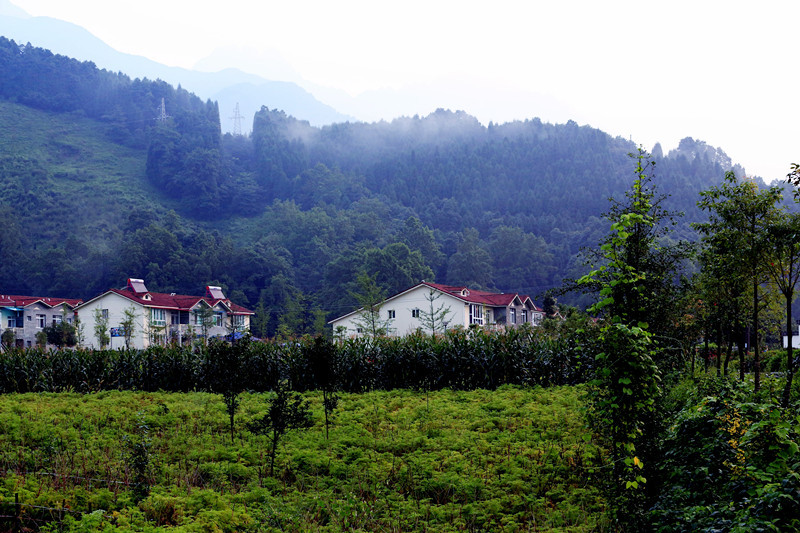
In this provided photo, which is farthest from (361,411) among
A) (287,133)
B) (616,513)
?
(287,133)

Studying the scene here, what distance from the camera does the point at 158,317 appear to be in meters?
60.8

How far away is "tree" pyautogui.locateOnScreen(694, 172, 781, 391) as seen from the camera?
42.2ft

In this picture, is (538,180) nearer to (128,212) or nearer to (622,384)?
(128,212)

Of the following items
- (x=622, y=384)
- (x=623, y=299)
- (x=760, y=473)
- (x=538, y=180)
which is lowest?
(x=760, y=473)

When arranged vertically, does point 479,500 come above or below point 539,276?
below

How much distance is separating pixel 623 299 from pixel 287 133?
137m

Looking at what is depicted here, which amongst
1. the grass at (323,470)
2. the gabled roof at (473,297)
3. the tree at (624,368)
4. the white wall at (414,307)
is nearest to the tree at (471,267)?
the gabled roof at (473,297)

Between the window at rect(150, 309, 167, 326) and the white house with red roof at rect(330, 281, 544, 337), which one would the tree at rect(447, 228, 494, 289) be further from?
the window at rect(150, 309, 167, 326)

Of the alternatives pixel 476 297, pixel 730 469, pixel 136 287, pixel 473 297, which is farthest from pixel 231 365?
pixel 136 287

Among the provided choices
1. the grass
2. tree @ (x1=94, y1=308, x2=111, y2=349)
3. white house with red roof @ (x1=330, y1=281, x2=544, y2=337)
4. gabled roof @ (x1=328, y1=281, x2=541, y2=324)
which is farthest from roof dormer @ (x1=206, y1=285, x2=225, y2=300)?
the grass

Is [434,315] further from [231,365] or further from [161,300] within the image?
[231,365]

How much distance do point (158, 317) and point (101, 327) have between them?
41.0ft

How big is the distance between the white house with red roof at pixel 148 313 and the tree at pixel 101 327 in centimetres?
16

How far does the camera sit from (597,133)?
4914 inches
